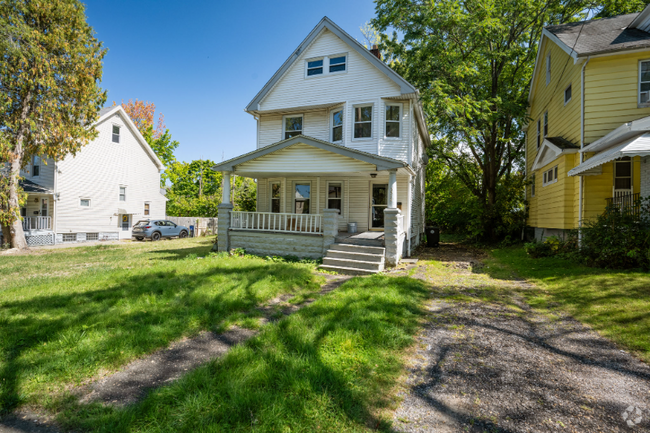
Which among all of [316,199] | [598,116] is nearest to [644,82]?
[598,116]

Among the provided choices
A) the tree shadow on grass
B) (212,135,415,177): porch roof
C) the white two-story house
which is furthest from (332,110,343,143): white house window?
the tree shadow on grass

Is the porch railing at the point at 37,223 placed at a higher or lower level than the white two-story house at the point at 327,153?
Answer: lower

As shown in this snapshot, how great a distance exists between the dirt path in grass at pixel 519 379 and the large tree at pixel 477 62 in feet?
36.6

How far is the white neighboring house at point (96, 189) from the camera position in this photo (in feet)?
61.8

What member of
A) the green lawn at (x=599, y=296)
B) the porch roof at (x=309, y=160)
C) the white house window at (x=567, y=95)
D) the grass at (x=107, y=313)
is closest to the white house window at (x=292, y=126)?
the porch roof at (x=309, y=160)

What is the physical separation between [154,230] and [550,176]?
2276cm

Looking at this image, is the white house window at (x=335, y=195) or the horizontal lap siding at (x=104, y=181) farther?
the horizontal lap siding at (x=104, y=181)

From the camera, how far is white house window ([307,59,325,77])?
45.3 feet

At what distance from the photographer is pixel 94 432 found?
236 centimetres

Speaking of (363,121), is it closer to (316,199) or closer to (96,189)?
(316,199)

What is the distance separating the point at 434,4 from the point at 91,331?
18506 mm

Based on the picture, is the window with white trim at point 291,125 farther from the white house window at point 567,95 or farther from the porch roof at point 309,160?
the white house window at point 567,95

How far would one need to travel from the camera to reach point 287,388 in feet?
9.43

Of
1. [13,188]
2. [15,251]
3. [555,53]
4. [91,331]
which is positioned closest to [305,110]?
[555,53]
